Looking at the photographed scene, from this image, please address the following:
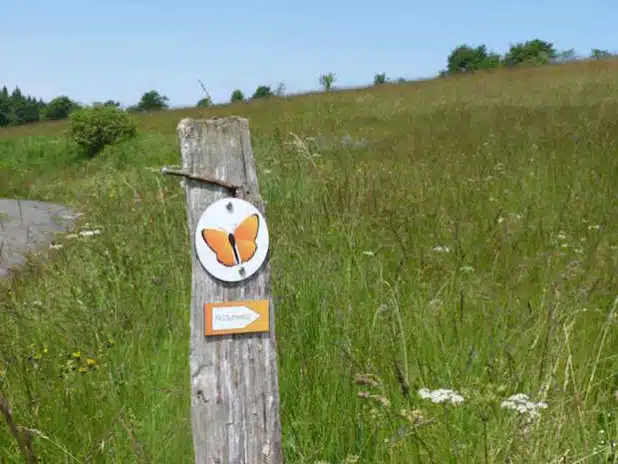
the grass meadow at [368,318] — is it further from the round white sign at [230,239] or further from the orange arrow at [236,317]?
the round white sign at [230,239]

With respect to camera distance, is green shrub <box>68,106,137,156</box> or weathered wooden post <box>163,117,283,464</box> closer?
weathered wooden post <box>163,117,283,464</box>

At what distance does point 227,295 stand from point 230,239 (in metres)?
0.14

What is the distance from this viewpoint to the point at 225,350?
161 cm

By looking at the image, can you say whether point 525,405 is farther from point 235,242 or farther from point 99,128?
point 99,128

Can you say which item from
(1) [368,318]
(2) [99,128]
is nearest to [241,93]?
Result: (2) [99,128]

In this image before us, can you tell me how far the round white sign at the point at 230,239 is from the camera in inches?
62.0

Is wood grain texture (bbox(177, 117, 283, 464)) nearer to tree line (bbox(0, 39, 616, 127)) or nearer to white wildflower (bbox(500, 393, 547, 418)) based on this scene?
white wildflower (bbox(500, 393, 547, 418))

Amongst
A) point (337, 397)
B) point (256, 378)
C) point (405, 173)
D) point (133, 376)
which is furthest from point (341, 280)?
point (405, 173)

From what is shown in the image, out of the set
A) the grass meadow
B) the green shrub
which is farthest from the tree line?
the grass meadow

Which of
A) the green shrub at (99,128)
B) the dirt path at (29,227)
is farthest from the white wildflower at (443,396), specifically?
the green shrub at (99,128)

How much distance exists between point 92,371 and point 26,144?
25.1 meters

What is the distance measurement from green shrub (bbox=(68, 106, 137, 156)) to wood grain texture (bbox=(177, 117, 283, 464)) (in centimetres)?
2092

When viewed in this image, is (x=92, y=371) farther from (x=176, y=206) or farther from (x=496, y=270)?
(x=176, y=206)

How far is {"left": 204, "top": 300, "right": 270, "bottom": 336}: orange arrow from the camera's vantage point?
1587 mm
